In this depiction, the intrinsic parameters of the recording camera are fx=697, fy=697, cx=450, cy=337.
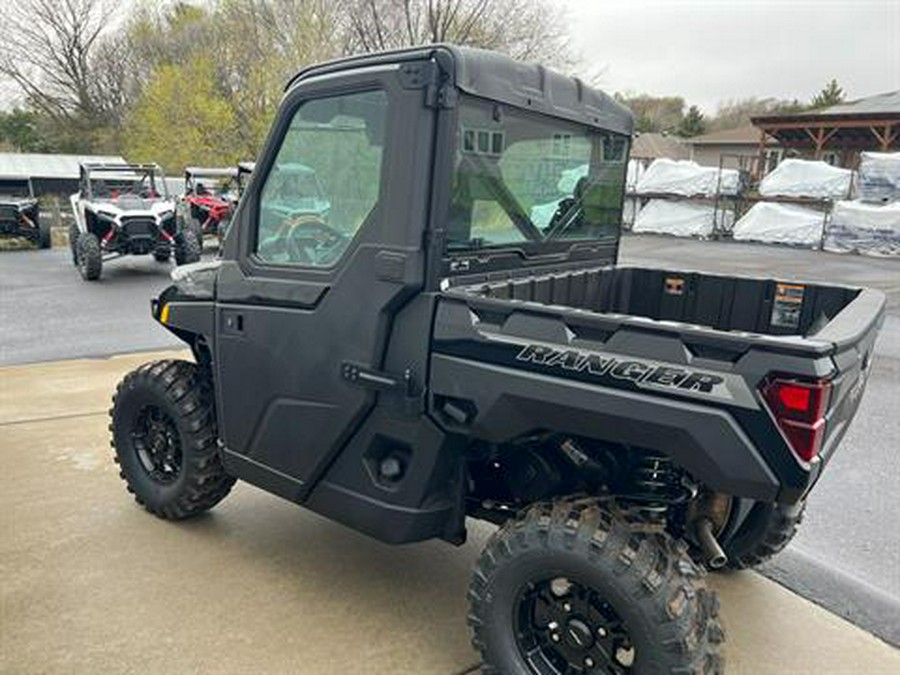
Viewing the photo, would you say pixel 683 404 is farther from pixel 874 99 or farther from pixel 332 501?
pixel 874 99

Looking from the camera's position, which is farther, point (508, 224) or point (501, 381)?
point (508, 224)

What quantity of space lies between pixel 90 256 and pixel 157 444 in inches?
397

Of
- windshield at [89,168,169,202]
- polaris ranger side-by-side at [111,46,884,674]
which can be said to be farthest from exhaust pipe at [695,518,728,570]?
windshield at [89,168,169,202]

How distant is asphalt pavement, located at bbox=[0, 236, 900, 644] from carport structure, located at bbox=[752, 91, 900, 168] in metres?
10.5

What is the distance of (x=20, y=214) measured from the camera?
1677 cm

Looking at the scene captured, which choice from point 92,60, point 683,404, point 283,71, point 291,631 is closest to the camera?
point 683,404

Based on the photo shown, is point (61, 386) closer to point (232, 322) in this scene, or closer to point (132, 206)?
point (232, 322)

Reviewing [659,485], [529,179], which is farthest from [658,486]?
[529,179]

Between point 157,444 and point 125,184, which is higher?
point 125,184

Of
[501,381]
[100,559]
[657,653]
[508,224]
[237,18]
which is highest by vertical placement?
[237,18]

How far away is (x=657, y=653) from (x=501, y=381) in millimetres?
926

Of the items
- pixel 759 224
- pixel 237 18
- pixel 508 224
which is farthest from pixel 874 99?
pixel 508 224

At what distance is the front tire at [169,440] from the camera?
3.33 m

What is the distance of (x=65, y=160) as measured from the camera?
110ft
